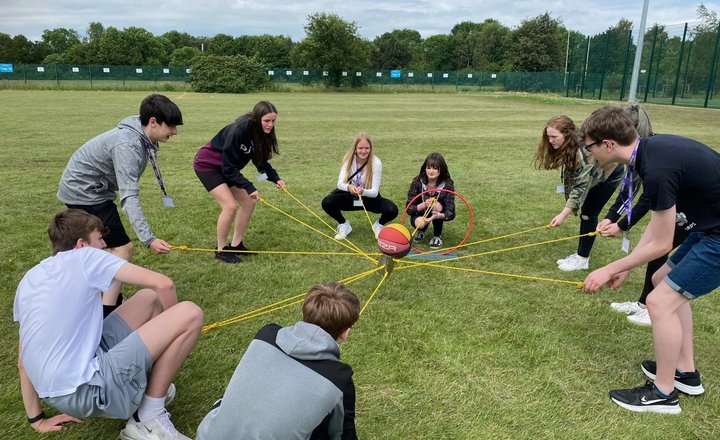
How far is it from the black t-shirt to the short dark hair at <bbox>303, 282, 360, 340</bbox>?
183 centimetres

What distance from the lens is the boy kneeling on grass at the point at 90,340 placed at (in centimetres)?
237

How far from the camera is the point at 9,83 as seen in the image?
3866cm

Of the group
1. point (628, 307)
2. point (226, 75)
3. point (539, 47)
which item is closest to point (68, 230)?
point (628, 307)

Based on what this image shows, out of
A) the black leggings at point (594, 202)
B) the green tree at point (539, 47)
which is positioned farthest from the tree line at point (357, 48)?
the black leggings at point (594, 202)

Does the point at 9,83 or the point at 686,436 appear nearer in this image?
the point at 686,436

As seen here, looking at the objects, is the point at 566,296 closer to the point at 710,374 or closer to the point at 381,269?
the point at 710,374

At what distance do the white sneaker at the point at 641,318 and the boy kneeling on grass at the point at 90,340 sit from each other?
3.67m

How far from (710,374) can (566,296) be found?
141 cm

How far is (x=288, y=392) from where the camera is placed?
2.00 m

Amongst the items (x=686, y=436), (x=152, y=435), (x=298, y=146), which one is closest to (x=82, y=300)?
(x=152, y=435)

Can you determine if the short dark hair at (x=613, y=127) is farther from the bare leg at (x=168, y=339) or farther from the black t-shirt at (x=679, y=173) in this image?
the bare leg at (x=168, y=339)

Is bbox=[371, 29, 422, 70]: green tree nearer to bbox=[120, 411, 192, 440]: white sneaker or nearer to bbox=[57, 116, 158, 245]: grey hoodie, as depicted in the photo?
bbox=[57, 116, 158, 245]: grey hoodie

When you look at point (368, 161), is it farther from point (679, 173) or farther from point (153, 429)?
point (153, 429)

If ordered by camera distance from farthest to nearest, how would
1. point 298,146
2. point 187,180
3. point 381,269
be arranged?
point 298,146 → point 187,180 → point 381,269
